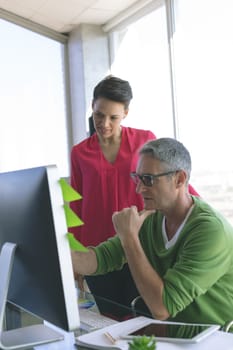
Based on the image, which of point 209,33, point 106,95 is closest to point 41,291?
point 106,95

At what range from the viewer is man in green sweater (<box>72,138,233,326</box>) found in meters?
1.37

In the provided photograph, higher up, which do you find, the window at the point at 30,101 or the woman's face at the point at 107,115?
the window at the point at 30,101

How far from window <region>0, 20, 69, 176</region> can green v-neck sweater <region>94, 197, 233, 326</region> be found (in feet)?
9.21

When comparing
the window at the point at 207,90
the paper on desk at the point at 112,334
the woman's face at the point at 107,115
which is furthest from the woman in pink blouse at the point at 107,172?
the window at the point at 207,90

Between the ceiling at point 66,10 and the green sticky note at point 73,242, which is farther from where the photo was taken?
the ceiling at point 66,10

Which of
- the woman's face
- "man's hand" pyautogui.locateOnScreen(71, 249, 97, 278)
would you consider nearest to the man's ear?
"man's hand" pyautogui.locateOnScreen(71, 249, 97, 278)

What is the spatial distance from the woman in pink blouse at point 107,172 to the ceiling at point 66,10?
2.00m

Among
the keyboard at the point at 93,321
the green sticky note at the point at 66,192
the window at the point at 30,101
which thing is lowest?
the keyboard at the point at 93,321

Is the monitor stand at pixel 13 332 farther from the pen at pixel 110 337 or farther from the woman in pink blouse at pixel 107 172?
the woman in pink blouse at pixel 107 172

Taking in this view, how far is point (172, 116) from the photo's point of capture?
3.51 metres

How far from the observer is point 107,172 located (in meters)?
2.14

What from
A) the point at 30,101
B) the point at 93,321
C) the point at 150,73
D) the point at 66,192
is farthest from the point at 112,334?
the point at 30,101

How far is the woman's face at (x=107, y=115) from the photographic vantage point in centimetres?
208

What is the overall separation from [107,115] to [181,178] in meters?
0.65
